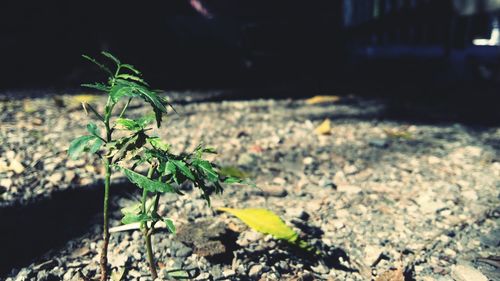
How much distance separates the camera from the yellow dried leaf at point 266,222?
144 cm

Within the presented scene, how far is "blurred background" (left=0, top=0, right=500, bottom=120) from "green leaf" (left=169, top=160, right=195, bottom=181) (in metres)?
3.15

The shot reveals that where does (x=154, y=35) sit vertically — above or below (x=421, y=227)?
above

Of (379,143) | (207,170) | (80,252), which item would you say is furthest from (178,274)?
(379,143)

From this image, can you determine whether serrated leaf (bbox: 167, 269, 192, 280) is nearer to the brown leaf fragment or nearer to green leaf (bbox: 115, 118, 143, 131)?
green leaf (bbox: 115, 118, 143, 131)

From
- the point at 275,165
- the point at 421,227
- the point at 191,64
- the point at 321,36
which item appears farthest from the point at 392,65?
the point at 421,227

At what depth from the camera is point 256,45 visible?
15.6ft

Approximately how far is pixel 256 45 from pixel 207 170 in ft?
13.1

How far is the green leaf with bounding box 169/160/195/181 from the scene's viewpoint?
858mm

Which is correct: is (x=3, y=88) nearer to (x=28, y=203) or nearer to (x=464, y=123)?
(x=28, y=203)

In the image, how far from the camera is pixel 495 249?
1.50 meters

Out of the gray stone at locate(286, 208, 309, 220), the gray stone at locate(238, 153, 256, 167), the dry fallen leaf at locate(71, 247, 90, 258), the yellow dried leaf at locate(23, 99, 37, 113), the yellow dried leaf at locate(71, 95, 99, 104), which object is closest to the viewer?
the dry fallen leaf at locate(71, 247, 90, 258)

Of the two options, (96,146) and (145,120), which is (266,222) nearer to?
(145,120)

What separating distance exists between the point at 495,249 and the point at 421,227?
257 mm

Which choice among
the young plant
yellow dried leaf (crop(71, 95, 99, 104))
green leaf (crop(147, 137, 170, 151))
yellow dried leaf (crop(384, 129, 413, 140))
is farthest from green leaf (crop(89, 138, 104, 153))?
yellow dried leaf (crop(71, 95, 99, 104))
